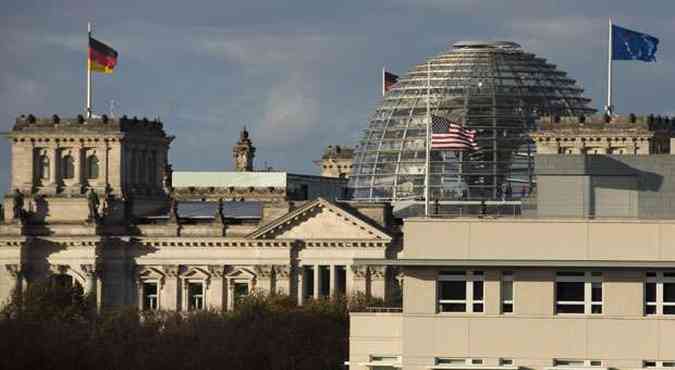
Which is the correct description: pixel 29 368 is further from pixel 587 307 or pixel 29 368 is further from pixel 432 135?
pixel 587 307

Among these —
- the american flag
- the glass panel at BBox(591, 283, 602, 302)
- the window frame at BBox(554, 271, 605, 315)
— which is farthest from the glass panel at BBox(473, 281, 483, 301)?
the american flag

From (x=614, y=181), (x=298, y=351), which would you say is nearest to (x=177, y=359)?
(x=298, y=351)

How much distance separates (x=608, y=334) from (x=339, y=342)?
238 ft

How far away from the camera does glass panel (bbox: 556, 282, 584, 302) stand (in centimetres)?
11931

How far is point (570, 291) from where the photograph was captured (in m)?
119

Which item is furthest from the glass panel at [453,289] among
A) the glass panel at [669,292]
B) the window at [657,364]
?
the glass panel at [669,292]

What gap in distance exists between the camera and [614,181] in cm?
12406

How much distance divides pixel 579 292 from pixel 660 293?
250 centimetres

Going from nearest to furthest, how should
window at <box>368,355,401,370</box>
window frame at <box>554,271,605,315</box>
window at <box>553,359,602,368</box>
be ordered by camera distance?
window at <box>553,359,602,368</box> < window frame at <box>554,271,605,315</box> < window at <box>368,355,401,370</box>

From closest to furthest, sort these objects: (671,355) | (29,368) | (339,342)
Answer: (671,355), (29,368), (339,342)

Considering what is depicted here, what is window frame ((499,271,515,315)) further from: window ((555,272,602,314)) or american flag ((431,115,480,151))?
american flag ((431,115,480,151))

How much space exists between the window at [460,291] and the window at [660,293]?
16.7 ft

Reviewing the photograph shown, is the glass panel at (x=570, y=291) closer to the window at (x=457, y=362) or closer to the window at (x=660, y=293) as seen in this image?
the window at (x=660, y=293)

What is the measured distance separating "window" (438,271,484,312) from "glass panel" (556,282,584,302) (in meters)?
2.36
